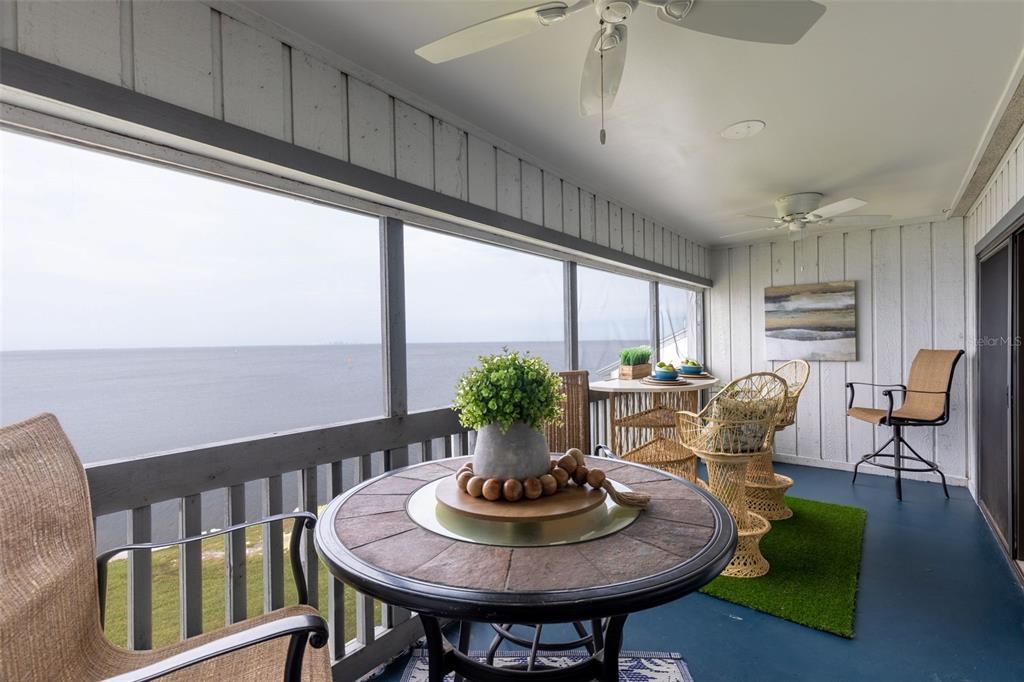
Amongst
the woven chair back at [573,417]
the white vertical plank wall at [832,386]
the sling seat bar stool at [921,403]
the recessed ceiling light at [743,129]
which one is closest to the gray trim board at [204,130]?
the woven chair back at [573,417]

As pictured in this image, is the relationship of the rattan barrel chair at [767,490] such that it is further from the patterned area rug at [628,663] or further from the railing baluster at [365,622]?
the railing baluster at [365,622]

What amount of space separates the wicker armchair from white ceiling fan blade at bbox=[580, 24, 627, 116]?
64.3 inches

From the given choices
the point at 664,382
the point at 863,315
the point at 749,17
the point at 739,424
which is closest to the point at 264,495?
the point at 749,17

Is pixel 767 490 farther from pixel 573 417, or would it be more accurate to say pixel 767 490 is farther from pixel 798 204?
pixel 798 204

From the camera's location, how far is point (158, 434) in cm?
160

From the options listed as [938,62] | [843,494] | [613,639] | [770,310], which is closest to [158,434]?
[613,639]

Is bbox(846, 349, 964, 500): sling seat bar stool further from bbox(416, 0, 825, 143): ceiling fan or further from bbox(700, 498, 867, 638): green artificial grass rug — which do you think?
bbox(416, 0, 825, 143): ceiling fan

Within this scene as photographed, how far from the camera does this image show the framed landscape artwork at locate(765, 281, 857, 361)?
16.4 ft

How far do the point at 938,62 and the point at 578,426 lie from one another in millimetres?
2339

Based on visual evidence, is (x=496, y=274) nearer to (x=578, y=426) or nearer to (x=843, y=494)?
(x=578, y=426)

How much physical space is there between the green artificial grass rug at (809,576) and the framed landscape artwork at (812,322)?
1.92 m

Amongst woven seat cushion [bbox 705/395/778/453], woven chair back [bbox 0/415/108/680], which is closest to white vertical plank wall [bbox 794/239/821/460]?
woven seat cushion [bbox 705/395/778/453]

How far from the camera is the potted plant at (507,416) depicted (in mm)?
1367

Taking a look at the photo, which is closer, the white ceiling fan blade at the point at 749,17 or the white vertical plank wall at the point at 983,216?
the white ceiling fan blade at the point at 749,17
